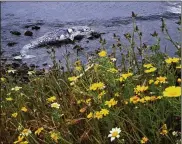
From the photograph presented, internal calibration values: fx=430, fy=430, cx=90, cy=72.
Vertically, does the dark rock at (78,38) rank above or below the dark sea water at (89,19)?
below

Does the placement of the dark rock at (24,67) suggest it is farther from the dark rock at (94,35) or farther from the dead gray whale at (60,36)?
the dark rock at (94,35)

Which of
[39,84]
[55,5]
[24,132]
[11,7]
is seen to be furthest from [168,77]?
[11,7]

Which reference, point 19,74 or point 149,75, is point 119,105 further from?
point 19,74

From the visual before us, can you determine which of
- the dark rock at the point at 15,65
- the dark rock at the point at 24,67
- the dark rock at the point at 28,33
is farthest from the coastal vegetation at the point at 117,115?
the dark rock at the point at 28,33

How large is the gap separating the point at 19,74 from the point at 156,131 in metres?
3.13

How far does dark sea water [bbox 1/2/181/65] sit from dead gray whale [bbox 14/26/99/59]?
75 millimetres

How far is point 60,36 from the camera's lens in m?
5.52

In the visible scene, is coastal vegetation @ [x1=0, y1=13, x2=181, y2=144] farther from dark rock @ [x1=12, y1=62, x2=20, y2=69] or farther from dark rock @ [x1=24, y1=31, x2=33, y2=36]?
dark rock @ [x1=24, y1=31, x2=33, y2=36]

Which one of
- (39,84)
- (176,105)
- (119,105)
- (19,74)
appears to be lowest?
(19,74)

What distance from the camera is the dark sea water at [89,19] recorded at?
4760mm

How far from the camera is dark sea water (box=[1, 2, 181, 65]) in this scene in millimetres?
4760

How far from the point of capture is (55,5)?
5.52 meters

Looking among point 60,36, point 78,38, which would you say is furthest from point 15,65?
point 78,38

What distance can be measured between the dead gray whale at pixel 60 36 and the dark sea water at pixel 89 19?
75 mm
